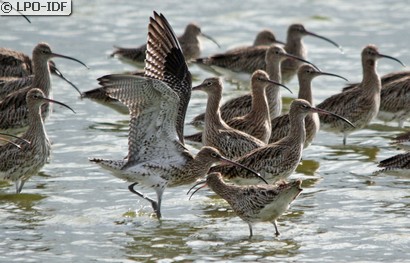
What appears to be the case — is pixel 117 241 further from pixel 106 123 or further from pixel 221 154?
pixel 106 123

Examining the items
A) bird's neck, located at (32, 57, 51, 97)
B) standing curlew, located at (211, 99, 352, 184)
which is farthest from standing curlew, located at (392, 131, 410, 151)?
bird's neck, located at (32, 57, 51, 97)

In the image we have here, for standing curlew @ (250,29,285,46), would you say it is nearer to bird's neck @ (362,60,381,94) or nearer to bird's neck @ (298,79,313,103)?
bird's neck @ (362,60,381,94)

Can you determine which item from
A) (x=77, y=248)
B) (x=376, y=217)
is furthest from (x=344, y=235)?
(x=77, y=248)

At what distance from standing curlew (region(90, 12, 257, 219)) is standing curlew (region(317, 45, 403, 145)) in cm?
350

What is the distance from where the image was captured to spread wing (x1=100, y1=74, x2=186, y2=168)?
1145cm

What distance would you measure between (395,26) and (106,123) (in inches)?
333

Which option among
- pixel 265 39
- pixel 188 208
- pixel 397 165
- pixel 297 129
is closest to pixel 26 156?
pixel 188 208

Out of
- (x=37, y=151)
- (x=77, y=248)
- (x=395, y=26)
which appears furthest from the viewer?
(x=395, y=26)

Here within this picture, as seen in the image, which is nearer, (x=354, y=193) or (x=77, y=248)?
(x=77, y=248)

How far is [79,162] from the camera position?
1437 cm

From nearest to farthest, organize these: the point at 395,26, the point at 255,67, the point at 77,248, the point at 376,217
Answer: the point at 77,248 → the point at 376,217 → the point at 255,67 → the point at 395,26

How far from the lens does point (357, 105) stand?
15.5m

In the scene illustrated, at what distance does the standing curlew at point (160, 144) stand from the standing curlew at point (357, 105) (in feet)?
11.5

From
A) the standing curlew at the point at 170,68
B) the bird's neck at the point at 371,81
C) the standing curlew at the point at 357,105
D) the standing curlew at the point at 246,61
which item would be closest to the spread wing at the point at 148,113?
the standing curlew at the point at 170,68
